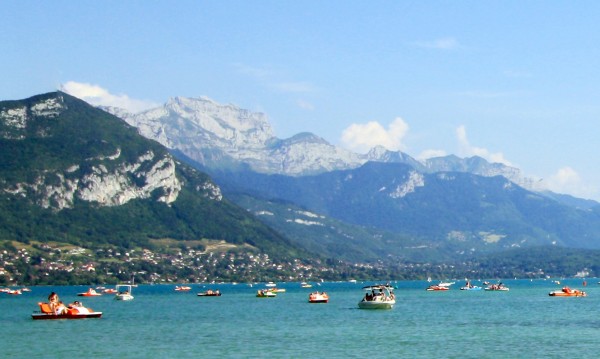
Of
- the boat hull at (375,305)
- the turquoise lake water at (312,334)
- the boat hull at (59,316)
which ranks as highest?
the boat hull at (375,305)

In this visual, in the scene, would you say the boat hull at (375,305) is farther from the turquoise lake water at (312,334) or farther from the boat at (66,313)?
the boat at (66,313)

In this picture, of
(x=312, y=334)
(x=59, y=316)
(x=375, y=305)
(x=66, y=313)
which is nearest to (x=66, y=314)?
(x=66, y=313)

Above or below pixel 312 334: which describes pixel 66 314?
above

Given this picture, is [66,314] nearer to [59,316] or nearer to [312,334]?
[59,316]

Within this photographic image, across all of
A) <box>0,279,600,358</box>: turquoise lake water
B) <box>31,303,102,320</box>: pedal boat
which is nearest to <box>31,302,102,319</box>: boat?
<box>31,303,102,320</box>: pedal boat

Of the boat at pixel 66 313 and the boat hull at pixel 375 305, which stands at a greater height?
the boat hull at pixel 375 305

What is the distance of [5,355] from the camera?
307 feet

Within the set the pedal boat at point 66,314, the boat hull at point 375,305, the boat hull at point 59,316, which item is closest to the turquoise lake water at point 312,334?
the boat hull at point 59,316

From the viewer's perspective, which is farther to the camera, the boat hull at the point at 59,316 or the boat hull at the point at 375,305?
the boat hull at the point at 375,305

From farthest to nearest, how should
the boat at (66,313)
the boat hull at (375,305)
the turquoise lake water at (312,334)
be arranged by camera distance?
the boat hull at (375,305)
the boat at (66,313)
the turquoise lake water at (312,334)

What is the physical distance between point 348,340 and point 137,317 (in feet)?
190

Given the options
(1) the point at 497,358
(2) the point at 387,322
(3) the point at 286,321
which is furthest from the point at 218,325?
(1) the point at 497,358

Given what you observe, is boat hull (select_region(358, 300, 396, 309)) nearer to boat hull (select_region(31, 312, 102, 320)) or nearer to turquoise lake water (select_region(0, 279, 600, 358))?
turquoise lake water (select_region(0, 279, 600, 358))

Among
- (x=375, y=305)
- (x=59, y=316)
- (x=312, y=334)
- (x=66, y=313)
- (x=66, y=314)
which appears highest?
(x=375, y=305)
